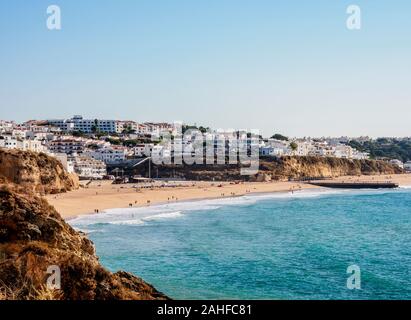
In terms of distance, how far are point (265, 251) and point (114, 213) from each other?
21.6 metres

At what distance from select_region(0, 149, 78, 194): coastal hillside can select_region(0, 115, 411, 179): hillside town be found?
8060 millimetres

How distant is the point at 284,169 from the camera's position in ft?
322

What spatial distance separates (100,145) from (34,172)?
175ft

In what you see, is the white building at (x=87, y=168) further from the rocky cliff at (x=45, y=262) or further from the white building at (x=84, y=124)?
the rocky cliff at (x=45, y=262)

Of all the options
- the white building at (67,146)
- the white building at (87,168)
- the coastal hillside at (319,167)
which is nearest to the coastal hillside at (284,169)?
the coastal hillside at (319,167)

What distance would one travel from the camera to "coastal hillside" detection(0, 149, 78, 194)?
164 feet

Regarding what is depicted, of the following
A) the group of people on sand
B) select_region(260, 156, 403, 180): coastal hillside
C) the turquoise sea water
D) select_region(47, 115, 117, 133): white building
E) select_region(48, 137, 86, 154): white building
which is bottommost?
the group of people on sand

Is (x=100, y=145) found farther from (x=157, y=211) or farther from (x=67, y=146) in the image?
(x=157, y=211)

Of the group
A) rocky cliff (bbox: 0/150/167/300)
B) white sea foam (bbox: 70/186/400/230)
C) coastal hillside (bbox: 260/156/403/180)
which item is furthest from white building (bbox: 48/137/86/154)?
rocky cliff (bbox: 0/150/167/300)

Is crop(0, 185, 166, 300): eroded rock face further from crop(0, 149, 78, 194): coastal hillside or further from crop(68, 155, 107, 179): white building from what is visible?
crop(68, 155, 107, 179): white building

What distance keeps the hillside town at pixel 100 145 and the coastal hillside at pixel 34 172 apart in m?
8.06

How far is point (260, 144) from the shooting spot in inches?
4385

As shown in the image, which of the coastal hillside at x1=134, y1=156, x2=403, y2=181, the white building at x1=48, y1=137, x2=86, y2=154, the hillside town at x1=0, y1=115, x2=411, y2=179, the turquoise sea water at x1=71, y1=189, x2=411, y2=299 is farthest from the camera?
the white building at x1=48, y1=137, x2=86, y2=154

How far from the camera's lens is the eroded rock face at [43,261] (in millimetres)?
9617
